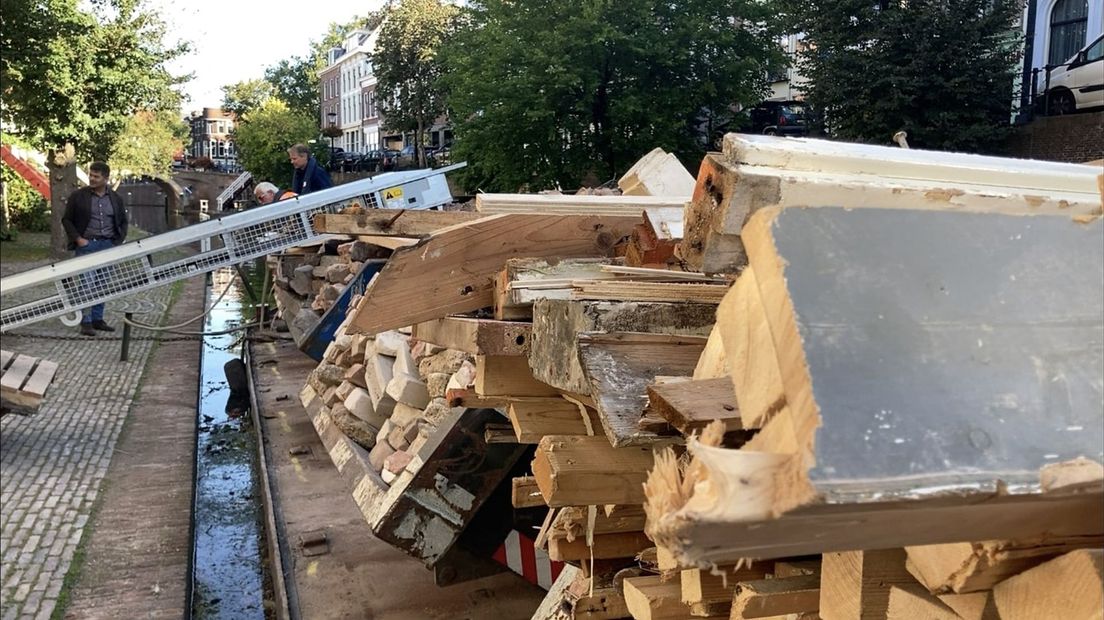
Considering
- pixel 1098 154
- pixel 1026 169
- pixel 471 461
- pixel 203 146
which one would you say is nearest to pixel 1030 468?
pixel 1026 169

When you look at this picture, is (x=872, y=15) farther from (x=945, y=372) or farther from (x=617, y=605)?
(x=945, y=372)

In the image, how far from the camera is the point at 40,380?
25.9 ft

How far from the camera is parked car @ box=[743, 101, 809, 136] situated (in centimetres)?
1966

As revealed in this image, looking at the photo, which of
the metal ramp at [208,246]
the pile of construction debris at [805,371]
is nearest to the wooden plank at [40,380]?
the metal ramp at [208,246]

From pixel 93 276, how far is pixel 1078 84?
44.0 ft

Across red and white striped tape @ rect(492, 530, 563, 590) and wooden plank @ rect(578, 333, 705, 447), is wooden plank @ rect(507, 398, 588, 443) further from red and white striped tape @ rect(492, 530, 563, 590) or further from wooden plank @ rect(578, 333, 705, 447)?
red and white striped tape @ rect(492, 530, 563, 590)

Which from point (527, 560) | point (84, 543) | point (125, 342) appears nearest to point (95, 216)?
point (125, 342)

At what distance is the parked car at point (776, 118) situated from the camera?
19656 mm

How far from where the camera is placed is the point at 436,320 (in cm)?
315

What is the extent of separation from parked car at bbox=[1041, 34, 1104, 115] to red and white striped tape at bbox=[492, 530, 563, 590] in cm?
1257

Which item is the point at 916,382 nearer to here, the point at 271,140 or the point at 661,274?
the point at 661,274

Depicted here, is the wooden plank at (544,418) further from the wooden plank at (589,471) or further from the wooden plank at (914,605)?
the wooden plank at (914,605)

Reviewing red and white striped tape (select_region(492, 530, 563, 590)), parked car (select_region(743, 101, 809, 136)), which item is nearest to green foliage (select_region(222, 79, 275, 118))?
parked car (select_region(743, 101, 809, 136))

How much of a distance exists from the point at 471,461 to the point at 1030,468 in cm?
372
